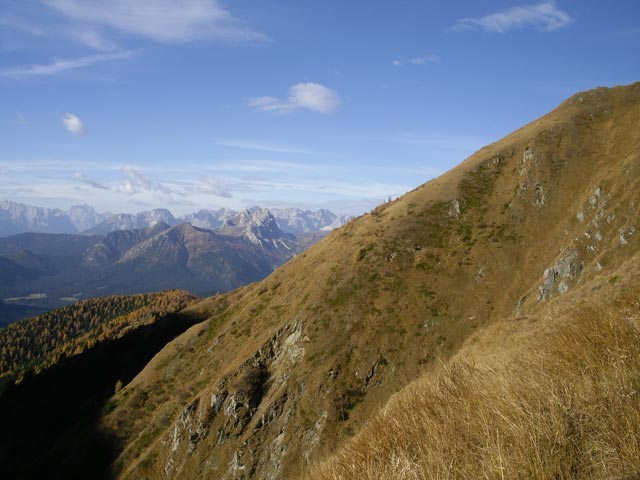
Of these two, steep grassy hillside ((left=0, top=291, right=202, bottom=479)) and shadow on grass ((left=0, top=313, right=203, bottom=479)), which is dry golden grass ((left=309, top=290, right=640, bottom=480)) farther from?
steep grassy hillside ((left=0, top=291, right=202, bottom=479))

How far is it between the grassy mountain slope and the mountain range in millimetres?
270

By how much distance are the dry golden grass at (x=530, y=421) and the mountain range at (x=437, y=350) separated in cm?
3

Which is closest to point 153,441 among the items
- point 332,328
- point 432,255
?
point 332,328

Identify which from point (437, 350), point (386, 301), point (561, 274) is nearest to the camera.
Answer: point (561, 274)

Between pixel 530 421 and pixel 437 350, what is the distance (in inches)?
1825

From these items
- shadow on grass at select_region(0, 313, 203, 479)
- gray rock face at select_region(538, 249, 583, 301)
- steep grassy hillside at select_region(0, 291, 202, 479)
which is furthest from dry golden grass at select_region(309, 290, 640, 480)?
steep grassy hillside at select_region(0, 291, 202, 479)

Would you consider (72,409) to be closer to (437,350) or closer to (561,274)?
(437,350)

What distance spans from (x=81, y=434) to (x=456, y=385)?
9355 centimetres

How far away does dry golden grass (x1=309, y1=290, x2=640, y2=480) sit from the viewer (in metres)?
3.91

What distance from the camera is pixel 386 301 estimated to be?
55.8 metres

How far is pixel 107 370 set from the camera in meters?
115

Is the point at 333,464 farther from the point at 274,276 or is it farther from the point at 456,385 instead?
the point at 274,276

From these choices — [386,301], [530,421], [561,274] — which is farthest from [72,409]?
[530,421]

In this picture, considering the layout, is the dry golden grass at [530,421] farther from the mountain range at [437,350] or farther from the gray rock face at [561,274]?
the gray rock face at [561,274]
